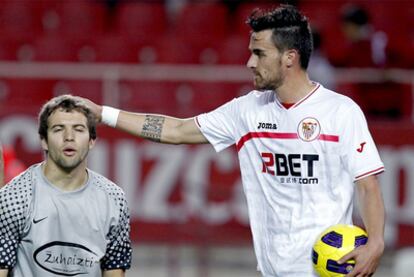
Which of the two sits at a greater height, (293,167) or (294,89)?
(294,89)

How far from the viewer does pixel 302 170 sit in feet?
22.3

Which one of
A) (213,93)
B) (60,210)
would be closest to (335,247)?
(60,210)

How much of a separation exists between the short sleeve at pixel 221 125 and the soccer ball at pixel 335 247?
945 mm

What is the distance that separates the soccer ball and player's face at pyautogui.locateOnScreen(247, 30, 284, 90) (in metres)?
0.89

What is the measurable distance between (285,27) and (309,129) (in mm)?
601

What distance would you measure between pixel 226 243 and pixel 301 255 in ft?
18.4

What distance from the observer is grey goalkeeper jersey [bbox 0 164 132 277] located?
6.22 meters

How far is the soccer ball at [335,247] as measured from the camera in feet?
21.5

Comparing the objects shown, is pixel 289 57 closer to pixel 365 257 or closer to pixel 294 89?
pixel 294 89

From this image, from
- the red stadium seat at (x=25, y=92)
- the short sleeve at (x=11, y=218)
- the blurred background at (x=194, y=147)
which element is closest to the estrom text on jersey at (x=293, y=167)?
the short sleeve at (x=11, y=218)

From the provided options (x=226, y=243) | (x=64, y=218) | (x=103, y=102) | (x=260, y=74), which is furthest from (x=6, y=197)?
(x=103, y=102)

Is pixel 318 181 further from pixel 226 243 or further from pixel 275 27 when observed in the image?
pixel 226 243

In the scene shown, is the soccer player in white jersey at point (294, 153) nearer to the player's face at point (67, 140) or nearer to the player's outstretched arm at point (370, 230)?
the player's outstretched arm at point (370, 230)

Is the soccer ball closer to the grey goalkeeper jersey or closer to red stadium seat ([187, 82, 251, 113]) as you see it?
the grey goalkeeper jersey
